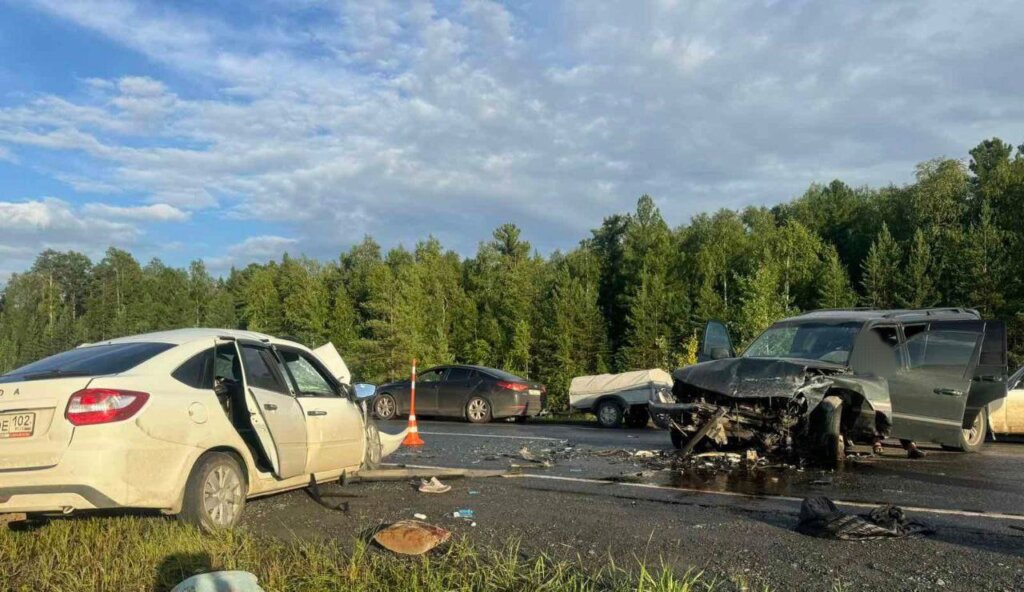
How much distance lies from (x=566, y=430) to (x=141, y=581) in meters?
12.1

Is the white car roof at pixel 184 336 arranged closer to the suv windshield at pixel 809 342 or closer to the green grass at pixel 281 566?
the green grass at pixel 281 566

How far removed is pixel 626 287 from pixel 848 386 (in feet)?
188

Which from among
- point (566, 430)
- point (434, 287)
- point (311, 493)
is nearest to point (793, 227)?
point (434, 287)

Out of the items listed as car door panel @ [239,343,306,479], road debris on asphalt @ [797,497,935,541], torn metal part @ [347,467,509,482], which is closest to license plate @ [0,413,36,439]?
car door panel @ [239,343,306,479]

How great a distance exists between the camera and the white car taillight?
207 inches

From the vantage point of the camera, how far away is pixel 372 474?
27.8ft

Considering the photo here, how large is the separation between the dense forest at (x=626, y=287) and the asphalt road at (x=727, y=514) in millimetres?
32905

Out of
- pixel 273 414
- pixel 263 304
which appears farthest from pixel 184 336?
pixel 263 304

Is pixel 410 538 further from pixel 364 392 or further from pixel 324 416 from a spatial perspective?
pixel 364 392

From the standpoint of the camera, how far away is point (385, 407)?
2020 cm

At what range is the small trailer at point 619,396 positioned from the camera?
1855 cm

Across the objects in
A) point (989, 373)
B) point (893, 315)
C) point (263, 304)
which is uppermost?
point (263, 304)

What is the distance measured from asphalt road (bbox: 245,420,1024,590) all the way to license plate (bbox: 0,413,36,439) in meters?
1.92

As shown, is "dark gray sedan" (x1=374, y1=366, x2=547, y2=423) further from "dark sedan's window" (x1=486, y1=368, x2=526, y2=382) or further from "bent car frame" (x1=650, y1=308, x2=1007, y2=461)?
"bent car frame" (x1=650, y1=308, x2=1007, y2=461)
